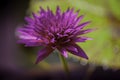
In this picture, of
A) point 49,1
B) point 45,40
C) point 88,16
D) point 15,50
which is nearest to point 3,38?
point 15,50

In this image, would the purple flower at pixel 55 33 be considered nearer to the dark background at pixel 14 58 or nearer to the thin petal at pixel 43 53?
the thin petal at pixel 43 53

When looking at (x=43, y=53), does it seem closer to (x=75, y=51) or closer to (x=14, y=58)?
(x=75, y=51)

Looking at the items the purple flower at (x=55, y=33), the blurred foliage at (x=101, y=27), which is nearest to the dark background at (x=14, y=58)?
the blurred foliage at (x=101, y=27)

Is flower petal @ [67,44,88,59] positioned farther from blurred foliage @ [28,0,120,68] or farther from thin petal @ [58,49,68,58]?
blurred foliage @ [28,0,120,68]

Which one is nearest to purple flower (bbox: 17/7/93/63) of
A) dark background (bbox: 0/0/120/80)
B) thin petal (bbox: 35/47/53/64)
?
thin petal (bbox: 35/47/53/64)

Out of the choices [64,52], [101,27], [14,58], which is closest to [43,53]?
[64,52]

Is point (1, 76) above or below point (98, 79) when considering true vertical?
above

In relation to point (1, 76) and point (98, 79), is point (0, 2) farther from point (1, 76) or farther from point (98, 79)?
point (98, 79)
